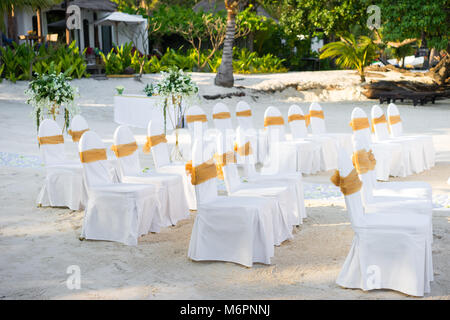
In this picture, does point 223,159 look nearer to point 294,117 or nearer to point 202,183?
point 202,183

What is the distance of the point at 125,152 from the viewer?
6895mm

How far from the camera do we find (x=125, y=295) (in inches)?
179

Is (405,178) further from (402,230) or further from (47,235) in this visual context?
(47,235)

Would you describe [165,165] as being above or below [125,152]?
below

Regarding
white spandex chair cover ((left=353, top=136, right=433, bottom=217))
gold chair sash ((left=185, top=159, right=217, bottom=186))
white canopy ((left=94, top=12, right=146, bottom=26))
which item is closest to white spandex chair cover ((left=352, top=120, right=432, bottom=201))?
white spandex chair cover ((left=353, top=136, right=433, bottom=217))

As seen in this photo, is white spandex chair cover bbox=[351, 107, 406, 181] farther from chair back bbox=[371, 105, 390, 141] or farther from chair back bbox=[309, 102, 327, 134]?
chair back bbox=[309, 102, 327, 134]

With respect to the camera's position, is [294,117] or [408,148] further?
[294,117]

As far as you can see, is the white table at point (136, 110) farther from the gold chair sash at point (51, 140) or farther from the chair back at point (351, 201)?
the chair back at point (351, 201)

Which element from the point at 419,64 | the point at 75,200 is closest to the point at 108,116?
the point at 75,200

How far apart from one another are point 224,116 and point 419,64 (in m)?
29.5

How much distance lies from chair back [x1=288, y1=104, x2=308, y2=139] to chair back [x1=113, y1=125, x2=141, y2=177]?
12.1 ft

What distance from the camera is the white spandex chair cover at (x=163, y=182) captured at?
6.60 meters

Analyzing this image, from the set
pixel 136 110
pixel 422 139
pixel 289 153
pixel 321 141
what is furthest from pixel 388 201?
pixel 136 110

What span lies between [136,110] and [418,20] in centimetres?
881
